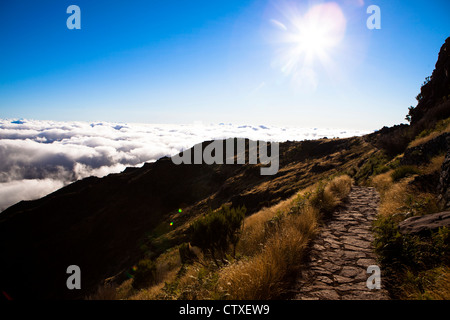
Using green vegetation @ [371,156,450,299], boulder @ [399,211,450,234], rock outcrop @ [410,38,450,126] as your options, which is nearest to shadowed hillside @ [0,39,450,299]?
rock outcrop @ [410,38,450,126]

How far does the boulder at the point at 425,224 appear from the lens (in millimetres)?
3279

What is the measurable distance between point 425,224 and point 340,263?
1605 mm

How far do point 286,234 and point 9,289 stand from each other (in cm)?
6777

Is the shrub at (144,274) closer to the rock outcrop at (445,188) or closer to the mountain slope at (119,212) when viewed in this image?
the rock outcrop at (445,188)

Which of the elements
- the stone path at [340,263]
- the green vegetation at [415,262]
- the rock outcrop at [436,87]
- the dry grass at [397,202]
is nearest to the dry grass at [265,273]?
the stone path at [340,263]

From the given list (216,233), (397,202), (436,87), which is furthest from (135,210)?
(436,87)

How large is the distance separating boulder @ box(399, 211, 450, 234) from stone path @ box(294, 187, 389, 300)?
2.73ft

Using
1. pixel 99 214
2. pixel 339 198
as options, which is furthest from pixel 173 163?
pixel 339 198

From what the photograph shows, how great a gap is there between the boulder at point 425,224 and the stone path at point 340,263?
833 millimetres

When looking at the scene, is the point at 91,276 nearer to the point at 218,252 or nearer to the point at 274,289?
the point at 218,252

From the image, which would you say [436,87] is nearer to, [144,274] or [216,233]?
[216,233]

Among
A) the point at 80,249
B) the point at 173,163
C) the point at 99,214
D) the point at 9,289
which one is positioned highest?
the point at 173,163

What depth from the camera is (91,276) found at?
36.8m

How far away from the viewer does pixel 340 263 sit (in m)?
3.84
